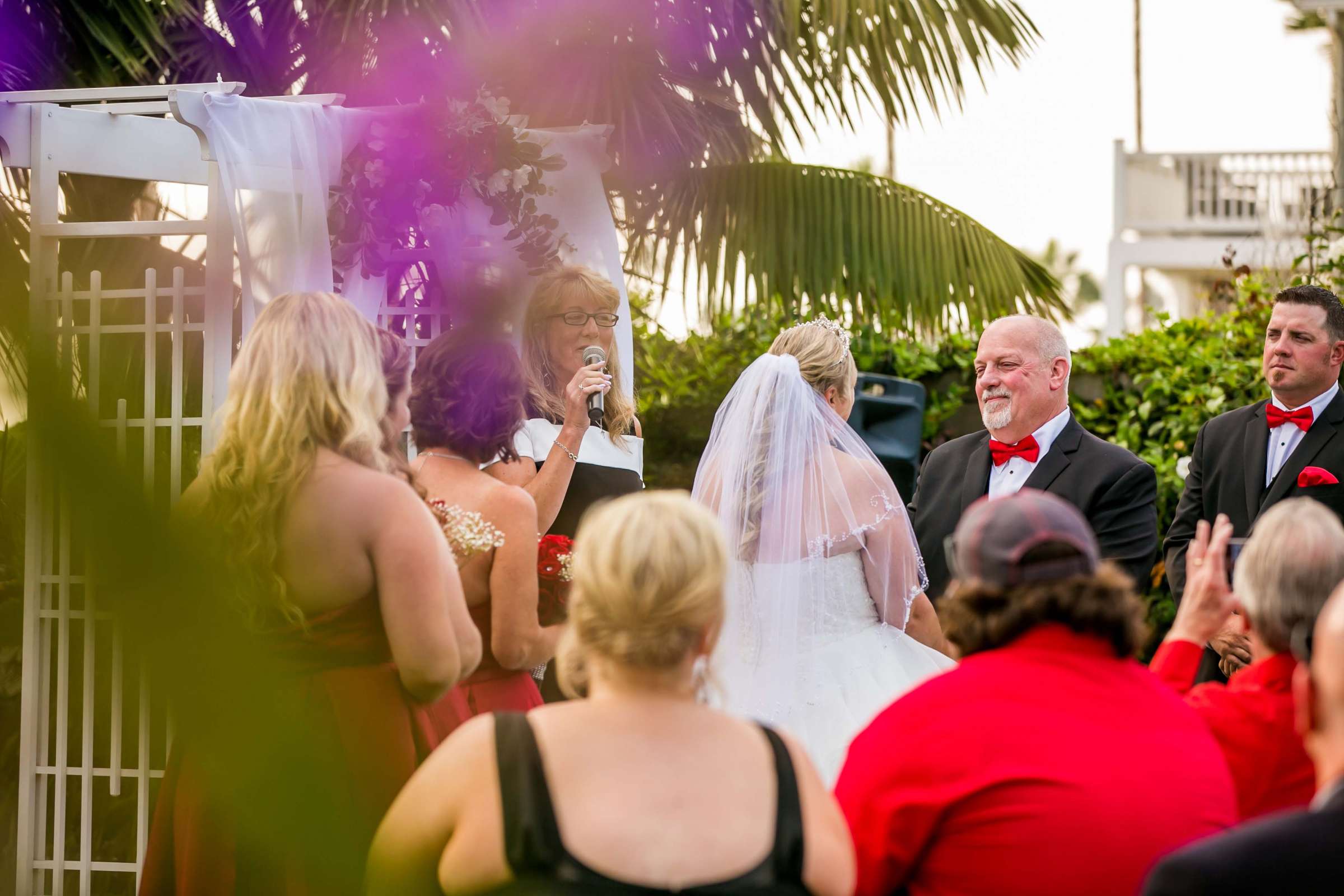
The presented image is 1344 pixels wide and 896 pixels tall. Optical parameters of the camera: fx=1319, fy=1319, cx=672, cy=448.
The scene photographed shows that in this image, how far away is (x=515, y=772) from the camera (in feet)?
6.13

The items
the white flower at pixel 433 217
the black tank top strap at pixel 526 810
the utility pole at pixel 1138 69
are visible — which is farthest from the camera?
the utility pole at pixel 1138 69

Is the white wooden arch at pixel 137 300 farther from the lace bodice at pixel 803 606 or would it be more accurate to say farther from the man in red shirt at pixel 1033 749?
the lace bodice at pixel 803 606

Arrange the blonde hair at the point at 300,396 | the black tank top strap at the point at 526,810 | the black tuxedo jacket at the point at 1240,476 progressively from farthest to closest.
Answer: the black tuxedo jacket at the point at 1240,476, the blonde hair at the point at 300,396, the black tank top strap at the point at 526,810

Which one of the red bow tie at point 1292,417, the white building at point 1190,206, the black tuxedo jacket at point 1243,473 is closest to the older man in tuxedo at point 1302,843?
the black tuxedo jacket at point 1243,473

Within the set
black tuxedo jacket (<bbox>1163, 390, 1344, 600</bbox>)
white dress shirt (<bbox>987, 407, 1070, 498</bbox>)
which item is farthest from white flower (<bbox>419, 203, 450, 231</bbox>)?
black tuxedo jacket (<bbox>1163, 390, 1344, 600</bbox>)

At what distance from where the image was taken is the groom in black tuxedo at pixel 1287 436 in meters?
4.47

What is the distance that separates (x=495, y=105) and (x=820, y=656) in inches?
87.2

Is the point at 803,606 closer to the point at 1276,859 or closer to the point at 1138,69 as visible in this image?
the point at 1276,859

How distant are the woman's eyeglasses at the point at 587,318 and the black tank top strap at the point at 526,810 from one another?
2.90 metres

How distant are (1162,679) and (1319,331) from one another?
7.77 feet

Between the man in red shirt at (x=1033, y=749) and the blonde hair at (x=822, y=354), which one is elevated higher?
the blonde hair at (x=822, y=354)

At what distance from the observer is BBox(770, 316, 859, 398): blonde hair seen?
4359 mm

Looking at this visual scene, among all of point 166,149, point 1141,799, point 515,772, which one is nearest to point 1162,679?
point 1141,799

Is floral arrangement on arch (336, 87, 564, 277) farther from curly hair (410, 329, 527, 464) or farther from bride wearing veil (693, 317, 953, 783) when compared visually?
bride wearing veil (693, 317, 953, 783)
